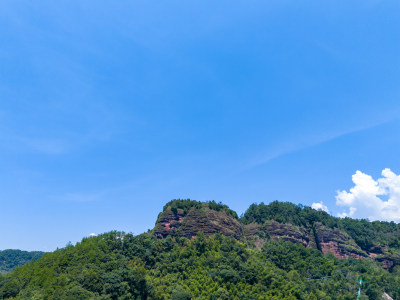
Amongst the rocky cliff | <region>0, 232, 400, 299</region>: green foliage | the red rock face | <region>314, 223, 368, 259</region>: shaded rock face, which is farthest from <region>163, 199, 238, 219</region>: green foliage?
<region>314, 223, 368, 259</region>: shaded rock face

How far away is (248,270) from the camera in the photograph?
6706 centimetres

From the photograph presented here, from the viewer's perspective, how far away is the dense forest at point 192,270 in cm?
5753

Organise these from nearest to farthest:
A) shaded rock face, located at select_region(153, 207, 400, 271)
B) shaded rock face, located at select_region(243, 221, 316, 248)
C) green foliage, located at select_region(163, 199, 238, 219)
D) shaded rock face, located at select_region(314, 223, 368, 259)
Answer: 1. shaded rock face, located at select_region(153, 207, 400, 271)
2. green foliage, located at select_region(163, 199, 238, 219)
3. shaded rock face, located at select_region(243, 221, 316, 248)
4. shaded rock face, located at select_region(314, 223, 368, 259)

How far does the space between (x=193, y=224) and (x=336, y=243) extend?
6184 cm

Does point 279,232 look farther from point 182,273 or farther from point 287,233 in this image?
point 182,273

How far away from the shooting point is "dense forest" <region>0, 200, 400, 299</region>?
5753 cm

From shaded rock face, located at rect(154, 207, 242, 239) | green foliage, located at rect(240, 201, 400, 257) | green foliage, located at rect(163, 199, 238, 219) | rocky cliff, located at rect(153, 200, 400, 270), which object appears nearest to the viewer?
shaded rock face, located at rect(154, 207, 242, 239)

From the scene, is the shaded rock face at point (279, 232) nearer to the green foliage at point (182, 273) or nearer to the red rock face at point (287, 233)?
the red rock face at point (287, 233)

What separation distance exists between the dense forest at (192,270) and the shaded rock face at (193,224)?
1.62ft

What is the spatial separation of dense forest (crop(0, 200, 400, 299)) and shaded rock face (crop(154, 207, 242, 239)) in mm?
495

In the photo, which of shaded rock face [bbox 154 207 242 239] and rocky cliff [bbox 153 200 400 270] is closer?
shaded rock face [bbox 154 207 242 239]

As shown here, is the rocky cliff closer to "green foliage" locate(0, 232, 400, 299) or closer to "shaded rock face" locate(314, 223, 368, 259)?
"shaded rock face" locate(314, 223, 368, 259)

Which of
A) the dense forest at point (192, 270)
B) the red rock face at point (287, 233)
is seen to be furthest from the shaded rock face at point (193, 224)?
the red rock face at point (287, 233)

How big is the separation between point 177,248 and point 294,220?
58.9 metres
